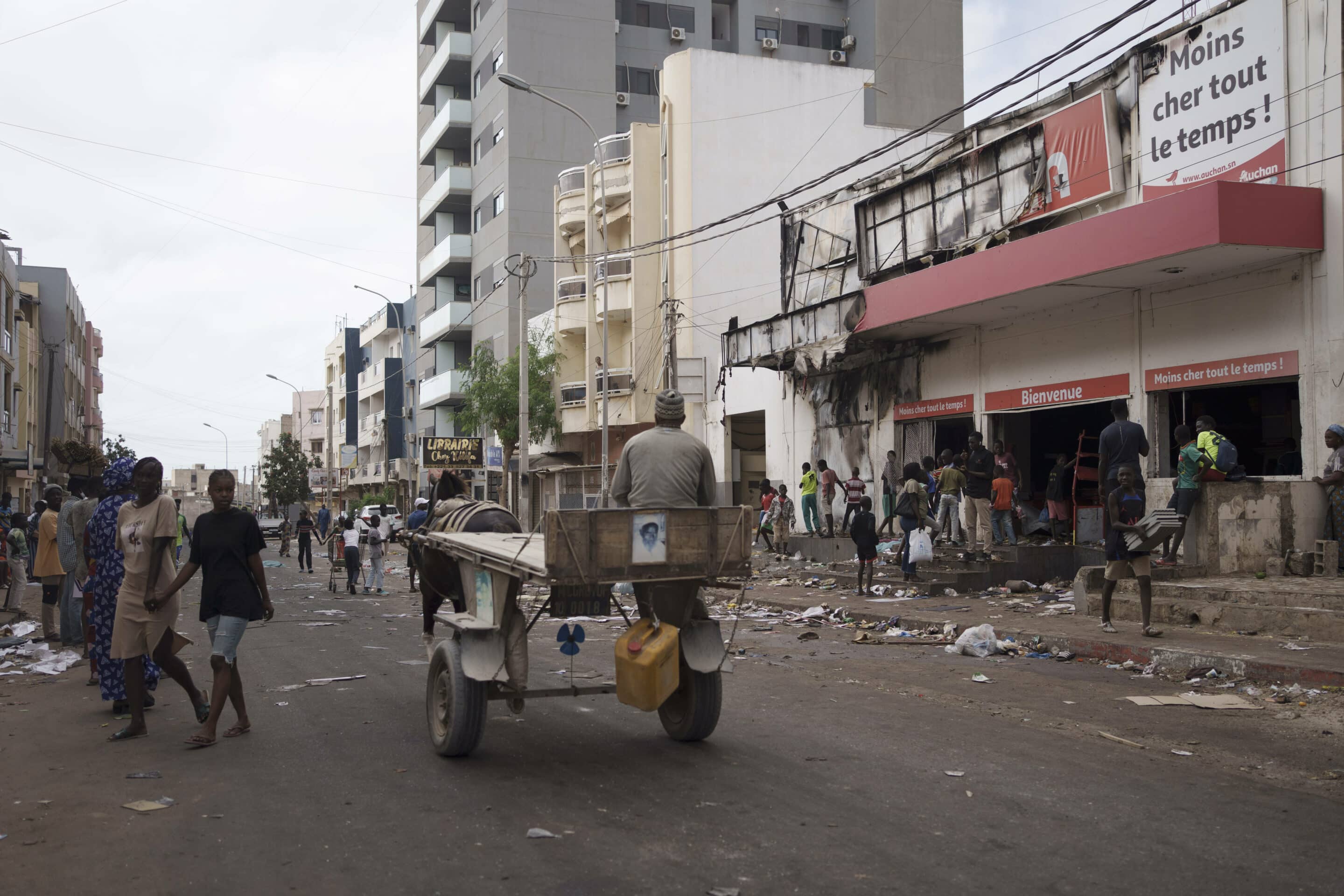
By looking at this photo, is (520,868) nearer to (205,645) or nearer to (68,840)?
(68,840)

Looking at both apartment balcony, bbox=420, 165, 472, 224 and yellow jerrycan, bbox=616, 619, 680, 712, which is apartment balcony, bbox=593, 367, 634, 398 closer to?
apartment balcony, bbox=420, 165, 472, 224

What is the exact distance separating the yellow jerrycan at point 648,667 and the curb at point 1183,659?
5.97 meters

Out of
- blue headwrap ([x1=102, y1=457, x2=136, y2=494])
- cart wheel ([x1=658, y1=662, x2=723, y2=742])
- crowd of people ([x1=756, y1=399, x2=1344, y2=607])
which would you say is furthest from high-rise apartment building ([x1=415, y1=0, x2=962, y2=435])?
cart wheel ([x1=658, y1=662, x2=723, y2=742])

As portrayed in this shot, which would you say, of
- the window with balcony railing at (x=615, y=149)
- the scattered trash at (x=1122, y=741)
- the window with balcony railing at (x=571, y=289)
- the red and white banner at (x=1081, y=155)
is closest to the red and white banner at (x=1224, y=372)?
the red and white banner at (x=1081, y=155)

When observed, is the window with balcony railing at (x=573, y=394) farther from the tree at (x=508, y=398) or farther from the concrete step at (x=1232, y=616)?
the concrete step at (x=1232, y=616)

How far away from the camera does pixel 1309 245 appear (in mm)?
13797

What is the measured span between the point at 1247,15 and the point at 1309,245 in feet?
11.0

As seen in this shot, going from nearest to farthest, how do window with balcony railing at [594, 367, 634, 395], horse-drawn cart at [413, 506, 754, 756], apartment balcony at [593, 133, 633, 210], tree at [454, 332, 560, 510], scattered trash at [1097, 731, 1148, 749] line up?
horse-drawn cart at [413, 506, 754, 756], scattered trash at [1097, 731, 1148, 749], apartment balcony at [593, 133, 633, 210], window with balcony railing at [594, 367, 634, 395], tree at [454, 332, 560, 510]

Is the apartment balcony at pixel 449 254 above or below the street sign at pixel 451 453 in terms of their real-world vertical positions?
above

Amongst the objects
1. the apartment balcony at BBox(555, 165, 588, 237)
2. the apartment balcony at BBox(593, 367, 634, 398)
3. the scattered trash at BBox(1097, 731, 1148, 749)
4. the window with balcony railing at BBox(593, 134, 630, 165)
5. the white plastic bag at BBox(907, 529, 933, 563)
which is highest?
the window with balcony railing at BBox(593, 134, 630, 165)

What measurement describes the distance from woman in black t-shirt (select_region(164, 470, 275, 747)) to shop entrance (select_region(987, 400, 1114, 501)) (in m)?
16.3

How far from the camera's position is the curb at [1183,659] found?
29.0 ft

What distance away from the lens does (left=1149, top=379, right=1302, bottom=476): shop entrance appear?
16.6m

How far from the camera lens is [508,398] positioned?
42.1 m
